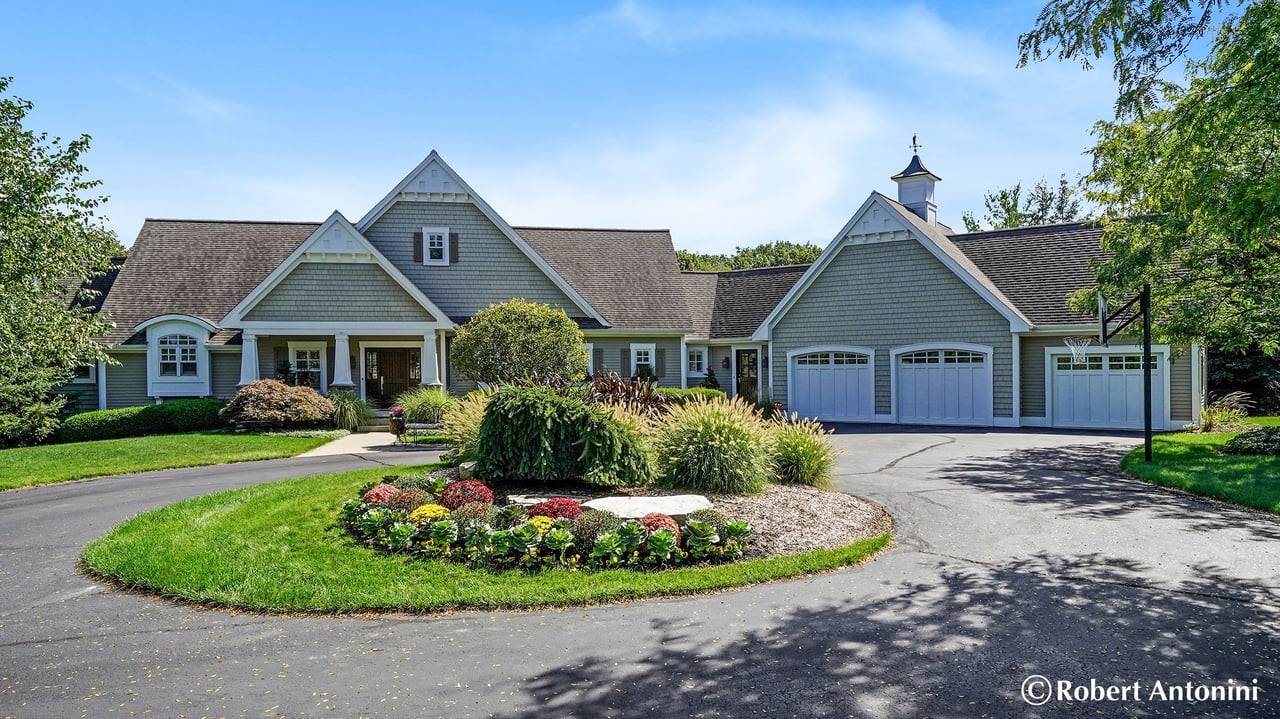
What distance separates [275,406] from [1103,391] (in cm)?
2231

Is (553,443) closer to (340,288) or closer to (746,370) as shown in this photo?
(340,288)

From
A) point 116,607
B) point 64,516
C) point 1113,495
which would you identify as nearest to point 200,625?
point 116,607

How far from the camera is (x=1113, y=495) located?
1091 cm

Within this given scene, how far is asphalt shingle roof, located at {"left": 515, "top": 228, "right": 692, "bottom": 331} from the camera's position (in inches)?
1078

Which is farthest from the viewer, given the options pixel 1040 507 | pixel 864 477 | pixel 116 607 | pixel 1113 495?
pixel 864 477

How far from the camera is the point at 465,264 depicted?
26.1 m

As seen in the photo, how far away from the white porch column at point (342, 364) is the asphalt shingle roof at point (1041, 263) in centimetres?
1993

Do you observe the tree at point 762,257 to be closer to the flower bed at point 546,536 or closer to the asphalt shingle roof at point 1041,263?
the asphalt shingle roof at point 1041,263

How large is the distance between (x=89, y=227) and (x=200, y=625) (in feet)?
A: 41.9

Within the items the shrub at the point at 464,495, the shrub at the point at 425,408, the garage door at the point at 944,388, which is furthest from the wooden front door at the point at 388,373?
the shrub at the point at 464,495

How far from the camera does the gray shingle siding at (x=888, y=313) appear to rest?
22.6 metres

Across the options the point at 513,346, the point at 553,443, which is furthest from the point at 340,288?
the point at 553,443

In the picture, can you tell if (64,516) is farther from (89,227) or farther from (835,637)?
(835,637)

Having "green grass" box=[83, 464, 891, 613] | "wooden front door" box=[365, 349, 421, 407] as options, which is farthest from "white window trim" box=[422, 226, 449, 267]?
Result: "green grass" box=[83, 464, 891, 613]
